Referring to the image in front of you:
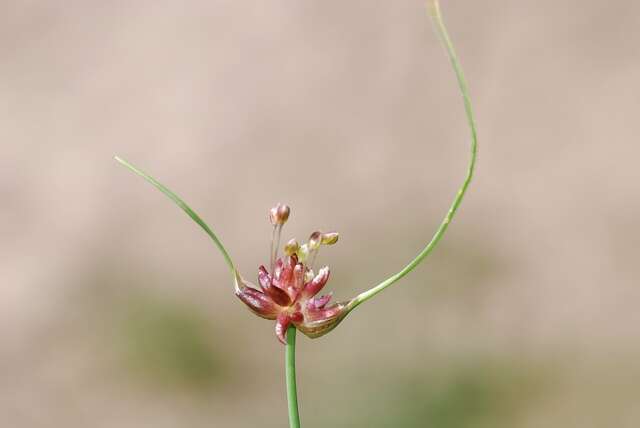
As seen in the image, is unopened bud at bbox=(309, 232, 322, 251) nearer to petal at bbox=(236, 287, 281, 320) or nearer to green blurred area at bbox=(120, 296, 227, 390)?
petal at bbox=(236, 287, 281, 320)

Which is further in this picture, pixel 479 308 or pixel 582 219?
pixel 582 219

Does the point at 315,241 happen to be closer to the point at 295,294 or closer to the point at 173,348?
the point at 295,294

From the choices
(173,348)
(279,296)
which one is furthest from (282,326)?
(173,348)

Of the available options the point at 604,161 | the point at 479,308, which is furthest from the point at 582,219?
the point at 479,308

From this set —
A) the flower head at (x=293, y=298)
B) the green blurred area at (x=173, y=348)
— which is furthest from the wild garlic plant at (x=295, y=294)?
the green blurred area at (x=173, y=348)

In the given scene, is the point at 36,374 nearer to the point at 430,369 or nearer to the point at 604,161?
the point at 430,369

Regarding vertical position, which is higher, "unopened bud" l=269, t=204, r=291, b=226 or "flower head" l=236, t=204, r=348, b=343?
"unopened bud" l=269, t=204, r=291, b=226

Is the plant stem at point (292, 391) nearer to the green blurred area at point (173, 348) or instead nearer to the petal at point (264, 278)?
the petal at point (264, 278)

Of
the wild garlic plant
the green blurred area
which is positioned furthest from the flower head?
the green blurred area
